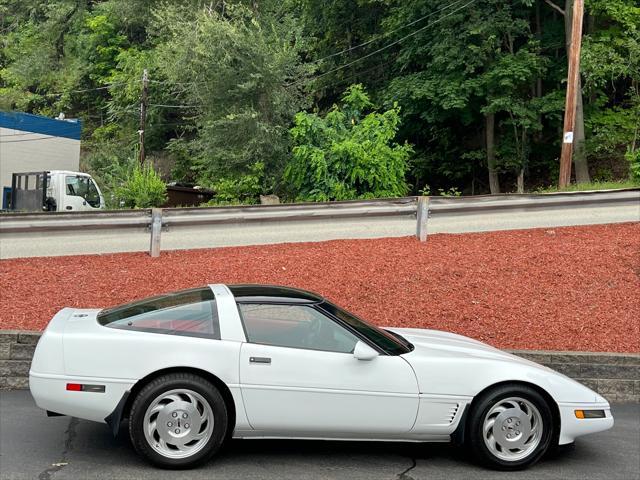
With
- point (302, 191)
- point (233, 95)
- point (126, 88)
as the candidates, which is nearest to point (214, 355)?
point (302, 191)

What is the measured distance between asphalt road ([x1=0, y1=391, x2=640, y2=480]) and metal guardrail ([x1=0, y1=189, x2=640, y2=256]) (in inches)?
169

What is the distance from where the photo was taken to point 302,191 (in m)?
14.9

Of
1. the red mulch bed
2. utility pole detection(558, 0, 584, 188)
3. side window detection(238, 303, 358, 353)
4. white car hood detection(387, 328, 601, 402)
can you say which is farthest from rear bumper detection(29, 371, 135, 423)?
utility pole detection(558, 0, 584, 188)

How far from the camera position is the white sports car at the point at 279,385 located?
14.8 ft

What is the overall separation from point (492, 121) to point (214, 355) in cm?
2169

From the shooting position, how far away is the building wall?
33.0 metres

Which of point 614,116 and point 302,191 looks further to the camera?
point 614,116

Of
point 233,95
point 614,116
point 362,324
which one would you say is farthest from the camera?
point 614,116

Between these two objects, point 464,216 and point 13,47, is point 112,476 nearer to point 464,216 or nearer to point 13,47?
point 464,216

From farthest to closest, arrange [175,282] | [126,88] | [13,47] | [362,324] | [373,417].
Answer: [13,47] → [126,88] → [175,282] → [362,324] → [373,417]

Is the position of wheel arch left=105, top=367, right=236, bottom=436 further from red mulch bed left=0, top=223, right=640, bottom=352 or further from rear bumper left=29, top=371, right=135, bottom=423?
red mulch bed left=0, top=223, right=640, bottom=352

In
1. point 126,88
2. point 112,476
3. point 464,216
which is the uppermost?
point 126,88

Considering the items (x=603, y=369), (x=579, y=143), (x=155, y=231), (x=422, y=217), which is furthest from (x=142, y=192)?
(x=603, y=369)

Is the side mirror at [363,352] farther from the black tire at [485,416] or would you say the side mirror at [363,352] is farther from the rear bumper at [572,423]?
the rear bumper at [572,423]
